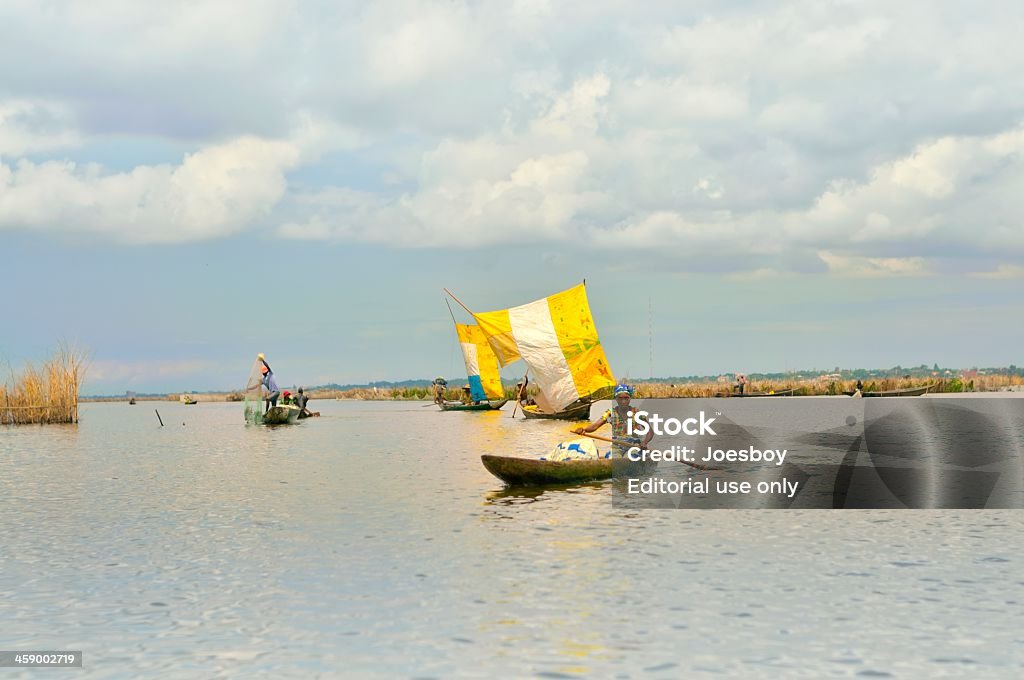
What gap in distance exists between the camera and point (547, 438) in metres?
43.9

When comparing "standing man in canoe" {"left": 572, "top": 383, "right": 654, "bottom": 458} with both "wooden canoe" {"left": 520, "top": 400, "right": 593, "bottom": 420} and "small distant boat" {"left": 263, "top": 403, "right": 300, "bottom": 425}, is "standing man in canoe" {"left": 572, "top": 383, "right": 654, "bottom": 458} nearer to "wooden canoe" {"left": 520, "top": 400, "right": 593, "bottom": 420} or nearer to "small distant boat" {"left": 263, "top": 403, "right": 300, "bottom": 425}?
"wooden canoe" {"left": 520, "top": 400, "right": 593, "bottom": 420}

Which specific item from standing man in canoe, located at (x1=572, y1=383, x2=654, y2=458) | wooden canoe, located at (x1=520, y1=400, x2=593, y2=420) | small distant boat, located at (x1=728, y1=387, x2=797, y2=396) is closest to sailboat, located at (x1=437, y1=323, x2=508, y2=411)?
wooden canoe, located at (x1=520, y1=400, x2=593, y2=420)

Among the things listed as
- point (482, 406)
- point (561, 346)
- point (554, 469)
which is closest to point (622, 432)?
point (554, 469)

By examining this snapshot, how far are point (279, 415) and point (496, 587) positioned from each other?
156 ft

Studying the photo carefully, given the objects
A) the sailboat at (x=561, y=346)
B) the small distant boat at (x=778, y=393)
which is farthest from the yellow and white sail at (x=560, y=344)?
the small distant boat at (x=778, y=393)

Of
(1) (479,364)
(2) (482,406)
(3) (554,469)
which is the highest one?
(1) (479,364)

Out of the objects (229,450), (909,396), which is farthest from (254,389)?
(909,396)

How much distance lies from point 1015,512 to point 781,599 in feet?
35.8

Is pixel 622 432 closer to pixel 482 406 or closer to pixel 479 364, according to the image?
pixel 479 364

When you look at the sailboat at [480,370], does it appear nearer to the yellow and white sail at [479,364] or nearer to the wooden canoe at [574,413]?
the yellow and white sail at [479,364]

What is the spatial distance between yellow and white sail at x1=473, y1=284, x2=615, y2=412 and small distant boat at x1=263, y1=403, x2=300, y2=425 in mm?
13929

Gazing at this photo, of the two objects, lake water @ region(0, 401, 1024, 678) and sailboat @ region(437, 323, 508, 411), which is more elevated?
sailboat @ region(437, 323, 508, 411)

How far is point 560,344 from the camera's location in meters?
56.2

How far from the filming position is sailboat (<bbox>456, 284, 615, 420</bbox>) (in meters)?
56.2
